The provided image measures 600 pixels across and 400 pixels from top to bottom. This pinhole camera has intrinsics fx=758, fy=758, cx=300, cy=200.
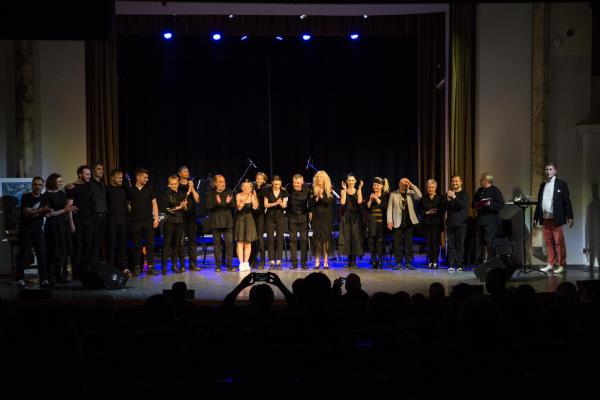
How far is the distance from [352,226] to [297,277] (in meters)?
1.41

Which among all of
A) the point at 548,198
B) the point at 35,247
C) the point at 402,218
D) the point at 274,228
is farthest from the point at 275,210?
the point at 548,198

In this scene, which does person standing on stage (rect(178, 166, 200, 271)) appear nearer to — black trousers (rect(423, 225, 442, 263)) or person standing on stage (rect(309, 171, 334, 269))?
person standing on stage (rect(309, 171, 334, 269))

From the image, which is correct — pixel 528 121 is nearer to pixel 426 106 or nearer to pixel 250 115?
pixel 426 106

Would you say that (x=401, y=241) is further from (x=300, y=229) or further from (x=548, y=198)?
(x=548, y=198)

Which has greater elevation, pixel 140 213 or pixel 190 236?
pixel 140 213

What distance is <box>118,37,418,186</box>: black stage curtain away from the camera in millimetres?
14445

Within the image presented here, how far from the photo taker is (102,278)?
9.05 meters

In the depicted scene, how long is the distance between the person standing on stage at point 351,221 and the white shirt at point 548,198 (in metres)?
2.59

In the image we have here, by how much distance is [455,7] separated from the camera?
A: 11680 mm

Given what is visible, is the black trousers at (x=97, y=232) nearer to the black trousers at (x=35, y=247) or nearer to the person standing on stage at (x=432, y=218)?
the black trousers at (x=35, y=247)

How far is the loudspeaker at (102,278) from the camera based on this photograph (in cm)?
902

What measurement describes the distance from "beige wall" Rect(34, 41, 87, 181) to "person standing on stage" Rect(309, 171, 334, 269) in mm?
3549

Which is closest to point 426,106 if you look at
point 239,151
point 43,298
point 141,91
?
point 239,151

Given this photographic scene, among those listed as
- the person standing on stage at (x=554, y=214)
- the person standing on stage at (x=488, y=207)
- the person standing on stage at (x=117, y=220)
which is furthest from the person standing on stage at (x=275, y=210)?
the person standing on stage at (x=554, y=214)
